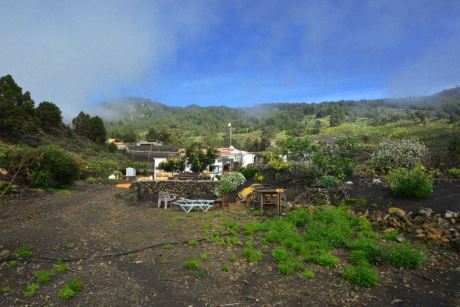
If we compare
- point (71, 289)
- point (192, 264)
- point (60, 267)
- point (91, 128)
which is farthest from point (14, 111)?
point (192, 264)

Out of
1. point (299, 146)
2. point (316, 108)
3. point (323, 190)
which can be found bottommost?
point (323, 190)

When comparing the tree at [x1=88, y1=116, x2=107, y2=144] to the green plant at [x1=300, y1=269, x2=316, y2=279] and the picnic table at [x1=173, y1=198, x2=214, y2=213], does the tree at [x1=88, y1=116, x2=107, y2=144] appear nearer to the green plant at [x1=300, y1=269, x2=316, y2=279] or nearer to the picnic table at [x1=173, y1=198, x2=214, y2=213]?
the picnic table at [x1=173, y1=198, x2=214, y2=213]

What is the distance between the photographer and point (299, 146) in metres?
16.7

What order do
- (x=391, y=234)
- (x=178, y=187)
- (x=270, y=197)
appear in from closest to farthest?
(x=391, y=234) → (x=270, y=197) → (x=178, y=187)

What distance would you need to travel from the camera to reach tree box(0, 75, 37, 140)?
123ft

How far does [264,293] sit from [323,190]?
7922 millimetres

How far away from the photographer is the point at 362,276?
19.1 feet

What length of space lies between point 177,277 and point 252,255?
180 cm

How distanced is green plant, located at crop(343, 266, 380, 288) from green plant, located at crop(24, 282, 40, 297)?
5600 millimetres

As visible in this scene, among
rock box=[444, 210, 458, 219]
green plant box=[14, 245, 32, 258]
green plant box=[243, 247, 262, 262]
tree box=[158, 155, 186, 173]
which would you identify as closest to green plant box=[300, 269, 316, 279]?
green plant box=[243, 247, 262, 262]

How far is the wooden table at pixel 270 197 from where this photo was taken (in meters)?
11.6

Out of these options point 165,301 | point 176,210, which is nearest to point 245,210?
point 176,210

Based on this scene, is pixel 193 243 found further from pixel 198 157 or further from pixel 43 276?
pixel 198 157

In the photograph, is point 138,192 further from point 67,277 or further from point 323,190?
point 67,277
